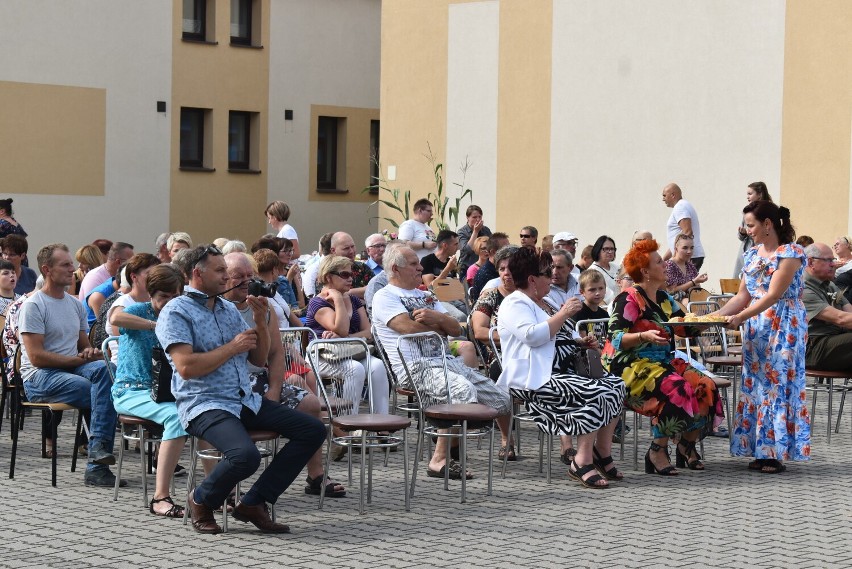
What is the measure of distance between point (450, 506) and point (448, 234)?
7.11 meters

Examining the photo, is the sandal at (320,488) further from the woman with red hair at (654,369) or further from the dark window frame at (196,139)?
the dark window frame at (196,139)

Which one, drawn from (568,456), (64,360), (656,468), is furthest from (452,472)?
(64,360)

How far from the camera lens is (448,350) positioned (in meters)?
9.47

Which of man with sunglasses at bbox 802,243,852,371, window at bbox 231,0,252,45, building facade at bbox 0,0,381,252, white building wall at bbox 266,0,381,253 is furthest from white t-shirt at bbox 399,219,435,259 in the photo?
window at bbox 231,0,252,45

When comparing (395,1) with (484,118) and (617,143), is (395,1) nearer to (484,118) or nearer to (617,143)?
(484,118)

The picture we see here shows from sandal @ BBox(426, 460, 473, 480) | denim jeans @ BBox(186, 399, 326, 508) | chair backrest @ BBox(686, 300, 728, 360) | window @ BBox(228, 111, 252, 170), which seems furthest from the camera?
window @ BBox(228, 111, 252, 170)

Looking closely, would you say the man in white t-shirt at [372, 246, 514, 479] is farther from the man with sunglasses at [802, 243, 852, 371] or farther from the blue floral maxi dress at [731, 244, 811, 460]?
the man with sunglasses at [802, 243, 852, 371]

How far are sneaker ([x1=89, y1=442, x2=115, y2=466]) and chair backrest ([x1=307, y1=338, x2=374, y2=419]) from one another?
4.34 feet

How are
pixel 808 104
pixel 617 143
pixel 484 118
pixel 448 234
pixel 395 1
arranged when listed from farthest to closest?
pixel 395 1
pixel 484 118
pixel 617 143
pixel 808 104
pixel 448 234

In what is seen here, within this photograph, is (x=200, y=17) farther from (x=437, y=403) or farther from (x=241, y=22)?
(x=437, y=403)

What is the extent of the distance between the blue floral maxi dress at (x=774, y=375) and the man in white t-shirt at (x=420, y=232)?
24.6ft

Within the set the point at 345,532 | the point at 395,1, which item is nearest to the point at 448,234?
the point at 345,532

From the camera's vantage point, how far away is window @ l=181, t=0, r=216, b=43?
29719 mm

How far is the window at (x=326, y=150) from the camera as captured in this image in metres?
31.8
